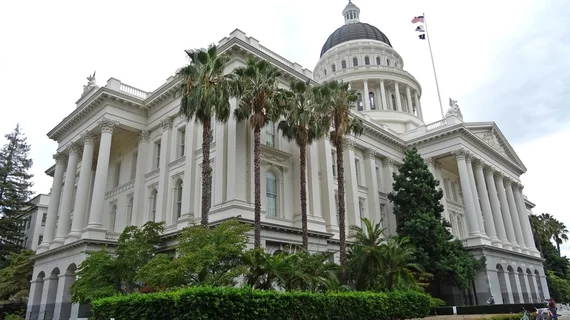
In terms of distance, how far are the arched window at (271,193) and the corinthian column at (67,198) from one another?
53.6 feet

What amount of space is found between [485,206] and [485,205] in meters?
0.10

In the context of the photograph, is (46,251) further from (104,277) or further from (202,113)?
(202,113)

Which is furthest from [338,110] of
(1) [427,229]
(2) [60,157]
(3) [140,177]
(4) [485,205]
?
(2) [60,157]

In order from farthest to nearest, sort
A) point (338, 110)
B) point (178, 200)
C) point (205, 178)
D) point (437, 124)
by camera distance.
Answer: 1. point (437, 124)
2. point (178, 200)
3. point (338, 110)
4. point (205, 178)

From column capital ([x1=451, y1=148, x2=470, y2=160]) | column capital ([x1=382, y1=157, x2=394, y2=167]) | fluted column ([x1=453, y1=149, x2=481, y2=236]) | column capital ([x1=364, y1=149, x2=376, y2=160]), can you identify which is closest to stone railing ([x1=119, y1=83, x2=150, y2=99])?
column capital ([x1=364, y1=149, x2=376, y2=160])

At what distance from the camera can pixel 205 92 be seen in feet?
73.4

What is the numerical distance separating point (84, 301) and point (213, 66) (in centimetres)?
1437

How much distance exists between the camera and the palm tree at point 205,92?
2233 cm

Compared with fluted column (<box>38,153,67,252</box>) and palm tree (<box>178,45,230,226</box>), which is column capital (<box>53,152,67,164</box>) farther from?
palm tree (<box>178,45,230,226</box>)

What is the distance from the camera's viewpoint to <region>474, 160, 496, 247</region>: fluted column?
40031 millimetres

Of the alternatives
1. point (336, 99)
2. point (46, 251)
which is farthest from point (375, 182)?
point (46, 251)

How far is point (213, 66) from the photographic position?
75.8 feet

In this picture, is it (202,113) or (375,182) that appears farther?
(375,182)

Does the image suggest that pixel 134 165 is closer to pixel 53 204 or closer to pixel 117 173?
pixel 117 173
